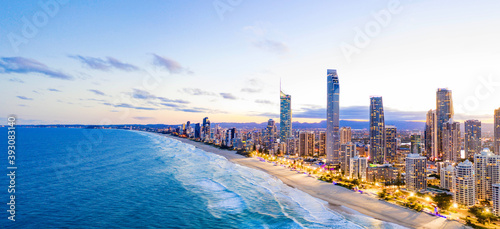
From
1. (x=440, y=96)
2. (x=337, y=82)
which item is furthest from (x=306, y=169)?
(x=440, y=96)

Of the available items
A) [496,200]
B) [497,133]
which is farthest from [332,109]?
[496,200]

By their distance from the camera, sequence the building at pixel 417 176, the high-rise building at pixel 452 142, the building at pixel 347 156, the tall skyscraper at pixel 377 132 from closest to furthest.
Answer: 1. the building at pixel 417 176
2. the building at pixel 347 156
3. the high-rise building at pixel 452 142
4. the tall skyscraper at pixel 377 132

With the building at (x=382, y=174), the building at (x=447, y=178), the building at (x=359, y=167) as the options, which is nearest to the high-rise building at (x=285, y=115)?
the building at (x=359, y=167)

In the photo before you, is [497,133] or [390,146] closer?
[497,133]

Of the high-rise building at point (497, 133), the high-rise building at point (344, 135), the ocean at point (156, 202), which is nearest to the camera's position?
the ocean at point (156, 202)

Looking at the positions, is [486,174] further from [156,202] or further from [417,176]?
[156,202]

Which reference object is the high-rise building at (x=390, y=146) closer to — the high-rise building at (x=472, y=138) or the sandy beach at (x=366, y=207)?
the high-rise building at (x=472, y=138)

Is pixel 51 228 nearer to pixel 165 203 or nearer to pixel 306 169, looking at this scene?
pixel 165 203
